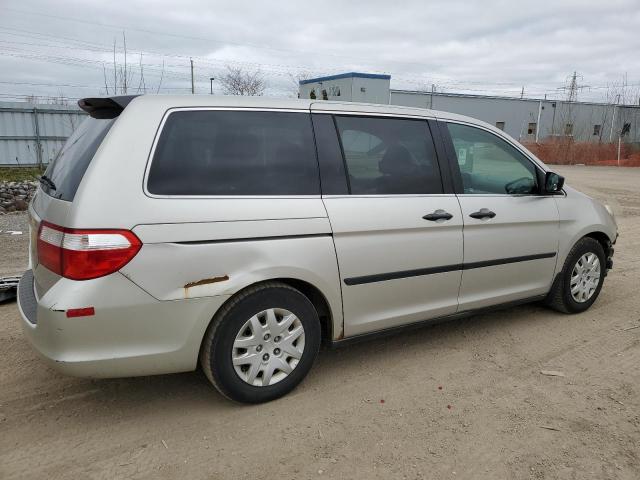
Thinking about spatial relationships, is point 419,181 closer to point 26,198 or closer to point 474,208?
point 474,208

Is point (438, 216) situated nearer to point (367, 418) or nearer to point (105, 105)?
point (367, 418)

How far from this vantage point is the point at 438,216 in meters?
3.54

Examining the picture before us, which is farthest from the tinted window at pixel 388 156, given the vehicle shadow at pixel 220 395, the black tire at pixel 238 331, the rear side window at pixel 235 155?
the vehicle shadow at pixel 220 395

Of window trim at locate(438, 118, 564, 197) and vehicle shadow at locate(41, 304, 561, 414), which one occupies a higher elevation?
window trim at locate(438, 118, 564, 197)

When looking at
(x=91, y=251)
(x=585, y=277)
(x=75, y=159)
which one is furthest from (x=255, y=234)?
(x=585, y=277)

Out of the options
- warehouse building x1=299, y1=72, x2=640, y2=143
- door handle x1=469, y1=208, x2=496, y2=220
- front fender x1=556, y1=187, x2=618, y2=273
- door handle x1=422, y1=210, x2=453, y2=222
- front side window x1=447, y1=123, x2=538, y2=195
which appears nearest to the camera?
door handle x1=422, y1=210, x2=453, y2=222

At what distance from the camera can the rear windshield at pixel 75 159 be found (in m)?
2.70

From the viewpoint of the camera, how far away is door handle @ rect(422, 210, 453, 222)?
11.5ft

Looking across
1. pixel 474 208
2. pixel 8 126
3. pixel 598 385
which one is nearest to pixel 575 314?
pixel 598 385

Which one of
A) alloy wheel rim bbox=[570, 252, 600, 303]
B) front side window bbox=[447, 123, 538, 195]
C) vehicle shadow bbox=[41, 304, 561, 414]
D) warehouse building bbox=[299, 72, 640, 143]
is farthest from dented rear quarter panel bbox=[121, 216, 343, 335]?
warehouse building bbox=[299, 72, 640, 143]

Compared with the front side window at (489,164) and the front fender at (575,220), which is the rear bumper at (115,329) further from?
the front fender at (575,220)

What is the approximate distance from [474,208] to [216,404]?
2251 millimetres

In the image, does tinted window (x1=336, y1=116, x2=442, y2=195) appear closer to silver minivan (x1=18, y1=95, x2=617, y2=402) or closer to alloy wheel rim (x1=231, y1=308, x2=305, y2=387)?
silver minivan (x1=18, y1=95, x2=617, y2=402)

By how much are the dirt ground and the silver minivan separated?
0.31m
